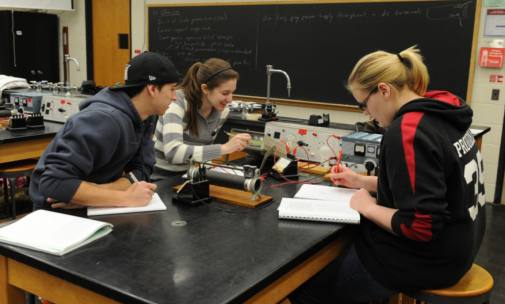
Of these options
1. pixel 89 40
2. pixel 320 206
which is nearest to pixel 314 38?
pixel 320 206

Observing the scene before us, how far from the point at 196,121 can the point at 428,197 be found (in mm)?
1513

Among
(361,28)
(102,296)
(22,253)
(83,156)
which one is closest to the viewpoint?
(102,296)

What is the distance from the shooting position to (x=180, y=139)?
2301 mm

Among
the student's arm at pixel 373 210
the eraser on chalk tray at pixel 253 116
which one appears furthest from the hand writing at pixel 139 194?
the eraser on chalk tray at pixel 253 116

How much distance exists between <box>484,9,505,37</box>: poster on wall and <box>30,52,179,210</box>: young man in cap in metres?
3.31

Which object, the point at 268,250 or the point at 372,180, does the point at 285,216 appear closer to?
the point at 268,250

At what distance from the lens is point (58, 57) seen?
709cm

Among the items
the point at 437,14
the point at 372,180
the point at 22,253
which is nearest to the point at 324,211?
the point at 372,180

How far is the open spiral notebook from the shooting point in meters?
1.56

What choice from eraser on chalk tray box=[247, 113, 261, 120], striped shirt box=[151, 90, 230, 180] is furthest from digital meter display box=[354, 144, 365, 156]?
eraser on chalk tray box=[247, 113, 261, 120]

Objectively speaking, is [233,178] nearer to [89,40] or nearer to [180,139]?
[180,139]

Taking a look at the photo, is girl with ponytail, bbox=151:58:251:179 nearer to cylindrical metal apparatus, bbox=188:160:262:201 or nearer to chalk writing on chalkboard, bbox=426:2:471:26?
cylindrical metal apparatus, bbox=188:160:262:201

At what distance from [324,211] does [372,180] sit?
1.15 ft

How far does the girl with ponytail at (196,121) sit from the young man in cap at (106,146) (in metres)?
0.38
